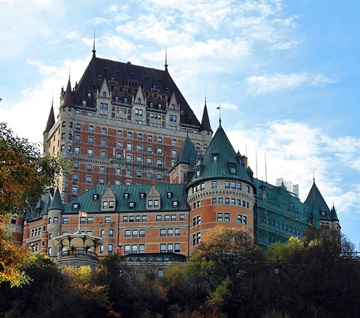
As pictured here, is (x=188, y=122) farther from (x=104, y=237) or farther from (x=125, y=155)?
(x=104, y=237)

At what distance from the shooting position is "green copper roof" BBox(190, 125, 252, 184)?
119 metres

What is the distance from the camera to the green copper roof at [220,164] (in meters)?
119

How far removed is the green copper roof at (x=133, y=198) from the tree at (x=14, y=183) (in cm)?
8575

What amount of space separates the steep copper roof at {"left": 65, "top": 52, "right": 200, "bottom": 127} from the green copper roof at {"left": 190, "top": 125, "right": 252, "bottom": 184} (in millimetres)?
39951

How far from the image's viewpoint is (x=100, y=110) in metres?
154

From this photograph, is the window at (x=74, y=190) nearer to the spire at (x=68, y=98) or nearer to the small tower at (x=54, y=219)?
the spire at (x=68, y=98)

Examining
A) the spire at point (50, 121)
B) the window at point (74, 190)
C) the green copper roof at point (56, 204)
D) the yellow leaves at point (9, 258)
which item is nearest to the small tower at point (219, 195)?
the green copper roof at point (56, 204)

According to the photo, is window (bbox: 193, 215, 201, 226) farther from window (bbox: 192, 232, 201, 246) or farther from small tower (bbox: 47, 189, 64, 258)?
small tower (bbox: 47, 189, 64, 258)

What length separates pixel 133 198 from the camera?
12394 cm

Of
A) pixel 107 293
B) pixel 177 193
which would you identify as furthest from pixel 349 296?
pixel 177 193

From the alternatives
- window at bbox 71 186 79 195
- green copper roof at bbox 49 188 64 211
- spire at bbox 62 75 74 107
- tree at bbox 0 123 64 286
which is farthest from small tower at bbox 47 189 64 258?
tree at bbox 0 123 64 286

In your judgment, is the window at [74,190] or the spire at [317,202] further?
the window at [74,190]

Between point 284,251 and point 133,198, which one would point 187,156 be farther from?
point 284,251

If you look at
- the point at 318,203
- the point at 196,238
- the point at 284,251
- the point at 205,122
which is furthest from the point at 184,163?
the point at 284,251
